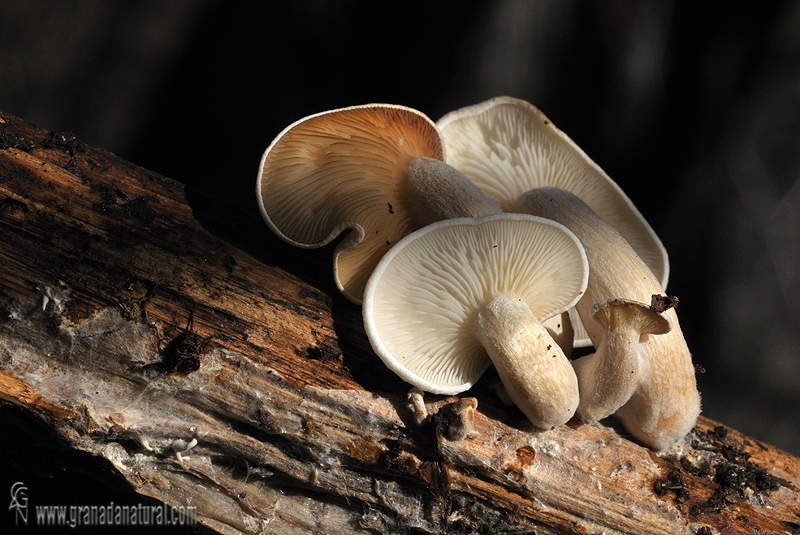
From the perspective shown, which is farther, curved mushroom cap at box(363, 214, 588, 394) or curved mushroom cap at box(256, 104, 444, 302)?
curved mushroom cap at box(256, 104, 444, 302)

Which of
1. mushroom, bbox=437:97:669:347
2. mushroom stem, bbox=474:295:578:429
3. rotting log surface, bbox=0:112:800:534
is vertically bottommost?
rotting log surface, bbox=0:112:800:534

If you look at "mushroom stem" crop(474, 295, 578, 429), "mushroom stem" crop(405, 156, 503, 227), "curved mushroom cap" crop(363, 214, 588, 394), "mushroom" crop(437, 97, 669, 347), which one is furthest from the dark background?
"mushroom stem" crop(474, 295, 578, 429)

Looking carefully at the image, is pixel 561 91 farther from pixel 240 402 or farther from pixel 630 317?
pixel 240 402

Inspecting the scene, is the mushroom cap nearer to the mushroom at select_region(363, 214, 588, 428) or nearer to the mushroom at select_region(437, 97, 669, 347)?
the mushroom at select_region(363, 214, 588, 428)

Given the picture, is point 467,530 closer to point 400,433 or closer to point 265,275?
point 400,433

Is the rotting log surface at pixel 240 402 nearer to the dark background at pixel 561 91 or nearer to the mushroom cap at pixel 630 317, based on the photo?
the mushroom cap at pixel 630 317

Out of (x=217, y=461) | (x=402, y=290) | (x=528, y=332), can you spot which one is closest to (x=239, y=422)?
(x=217, y=461)

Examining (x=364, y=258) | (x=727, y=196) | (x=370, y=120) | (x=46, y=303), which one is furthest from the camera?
(x=727, y=196)
